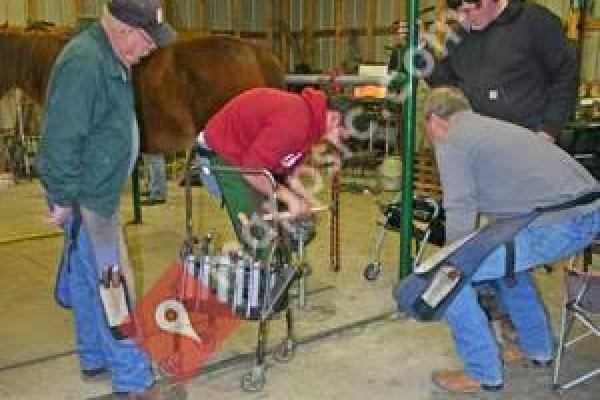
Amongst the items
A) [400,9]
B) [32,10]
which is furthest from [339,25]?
[32,10]

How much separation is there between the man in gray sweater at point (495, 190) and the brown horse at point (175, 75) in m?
3.15

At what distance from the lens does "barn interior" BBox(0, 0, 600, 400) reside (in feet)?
8.80

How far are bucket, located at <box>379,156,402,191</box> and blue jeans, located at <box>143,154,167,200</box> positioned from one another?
2.20m

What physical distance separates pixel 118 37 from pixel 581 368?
221cm

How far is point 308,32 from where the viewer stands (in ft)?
36.6

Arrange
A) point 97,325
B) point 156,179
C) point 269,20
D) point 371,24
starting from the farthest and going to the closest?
point 269,20 → point 371,24 → point 156,179 → point 97,325

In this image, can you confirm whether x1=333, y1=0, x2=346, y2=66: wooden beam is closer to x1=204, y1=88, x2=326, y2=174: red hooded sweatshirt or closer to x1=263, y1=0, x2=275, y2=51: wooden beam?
x1=263, y1=0, x2=275, y2=51: wooden beam

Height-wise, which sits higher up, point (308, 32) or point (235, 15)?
point (235, 15)

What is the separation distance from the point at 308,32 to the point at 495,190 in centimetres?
922

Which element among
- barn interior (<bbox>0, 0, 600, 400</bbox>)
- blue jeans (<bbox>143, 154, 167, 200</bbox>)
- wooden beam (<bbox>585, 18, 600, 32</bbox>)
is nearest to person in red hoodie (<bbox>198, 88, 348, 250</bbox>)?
barn interior (<bbox>0, 0, 600, 400</bbox>)

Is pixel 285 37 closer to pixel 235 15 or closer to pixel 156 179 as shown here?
pixel 235 15

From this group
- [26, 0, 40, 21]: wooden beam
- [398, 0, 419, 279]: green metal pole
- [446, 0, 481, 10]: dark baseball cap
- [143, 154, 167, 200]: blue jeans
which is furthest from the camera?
[26, 0, 40, 21]: wooden beam

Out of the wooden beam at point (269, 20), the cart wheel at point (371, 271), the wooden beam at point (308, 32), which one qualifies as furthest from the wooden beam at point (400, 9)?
the cart wheel at point (371, 271)

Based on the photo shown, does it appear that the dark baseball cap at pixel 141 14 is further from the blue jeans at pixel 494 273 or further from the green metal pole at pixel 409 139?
the green metal pole at pixel 409 139
